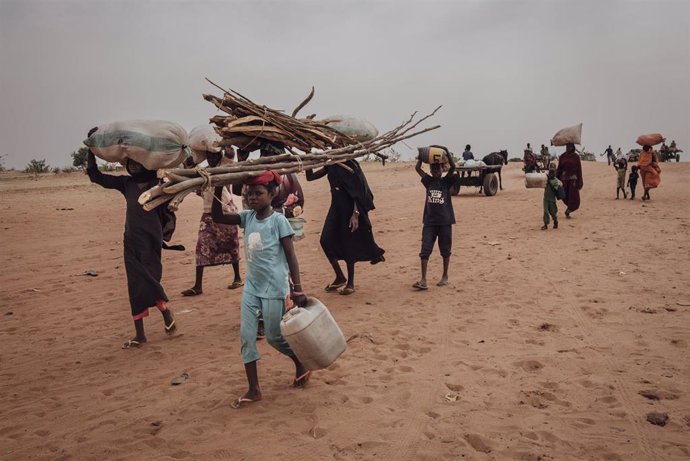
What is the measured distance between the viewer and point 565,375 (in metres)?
3.94

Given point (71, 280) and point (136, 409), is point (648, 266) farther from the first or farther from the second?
point (71, 280)

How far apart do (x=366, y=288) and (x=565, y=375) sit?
3251 mm

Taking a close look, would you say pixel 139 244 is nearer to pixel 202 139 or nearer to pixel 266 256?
pixel 202 139

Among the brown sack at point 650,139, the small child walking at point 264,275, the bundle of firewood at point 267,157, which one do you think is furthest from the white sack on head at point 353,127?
the brown sack at point 650,139

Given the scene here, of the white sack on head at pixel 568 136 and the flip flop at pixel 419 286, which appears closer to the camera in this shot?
the flip flop at pixel 419 286

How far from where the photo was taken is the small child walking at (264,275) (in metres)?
3.53

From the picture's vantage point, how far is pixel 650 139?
1388 cm

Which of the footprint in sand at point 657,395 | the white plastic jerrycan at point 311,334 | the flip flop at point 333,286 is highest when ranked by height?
the white plastic jerrycan at point 311,334

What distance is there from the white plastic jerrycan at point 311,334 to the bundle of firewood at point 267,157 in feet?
3.11

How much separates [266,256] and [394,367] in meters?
1.46

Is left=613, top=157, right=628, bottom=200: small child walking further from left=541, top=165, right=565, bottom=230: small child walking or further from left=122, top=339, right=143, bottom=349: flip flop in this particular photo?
left=122, top=339, right=143, bottom=349: flip flop

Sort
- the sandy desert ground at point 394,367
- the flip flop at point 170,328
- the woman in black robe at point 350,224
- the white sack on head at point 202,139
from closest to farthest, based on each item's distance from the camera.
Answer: the sandy desert ground at point 394,367, the flip flop at point 170,328, the white sack on head at point 202,139, the woman in black robe at point 350,224

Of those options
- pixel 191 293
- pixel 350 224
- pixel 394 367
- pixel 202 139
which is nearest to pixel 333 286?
pixel 350 224

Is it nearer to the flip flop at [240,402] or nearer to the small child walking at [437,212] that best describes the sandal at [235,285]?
the small child walking at [437,212]
